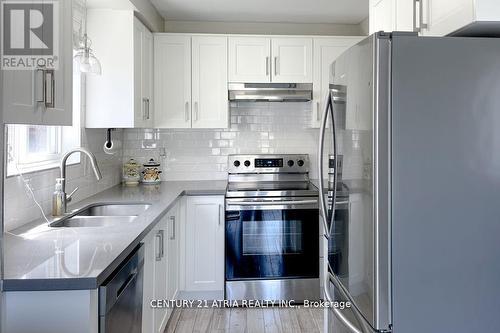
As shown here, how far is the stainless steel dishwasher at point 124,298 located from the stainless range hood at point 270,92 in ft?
6.19

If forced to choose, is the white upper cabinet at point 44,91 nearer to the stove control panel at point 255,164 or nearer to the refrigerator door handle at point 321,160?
the refrigerator door handle at point 321,160

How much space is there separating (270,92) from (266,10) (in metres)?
0.73

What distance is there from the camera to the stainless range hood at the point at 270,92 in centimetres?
340

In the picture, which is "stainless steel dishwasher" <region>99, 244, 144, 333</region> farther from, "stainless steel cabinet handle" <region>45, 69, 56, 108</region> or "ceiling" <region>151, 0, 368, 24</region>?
"ceiling" <region>151, 0, 368, 24</region>

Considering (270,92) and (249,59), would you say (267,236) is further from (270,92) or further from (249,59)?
(249,59)

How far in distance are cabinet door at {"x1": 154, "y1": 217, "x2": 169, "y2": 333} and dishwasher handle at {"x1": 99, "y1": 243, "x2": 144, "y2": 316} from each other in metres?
0.44

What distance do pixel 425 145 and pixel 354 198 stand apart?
0.34 meters

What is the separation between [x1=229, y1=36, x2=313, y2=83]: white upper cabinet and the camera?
3.45m

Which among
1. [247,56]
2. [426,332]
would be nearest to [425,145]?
[426,332]

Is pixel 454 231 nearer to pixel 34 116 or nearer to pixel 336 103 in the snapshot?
pixel 336 103

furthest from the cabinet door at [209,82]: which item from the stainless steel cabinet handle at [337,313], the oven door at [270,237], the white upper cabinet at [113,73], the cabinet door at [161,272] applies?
the stainless steel cabinet handle at [337,313]

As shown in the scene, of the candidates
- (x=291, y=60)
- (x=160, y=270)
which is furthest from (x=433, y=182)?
(x=291, y=60)

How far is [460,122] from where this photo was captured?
4.70 feet

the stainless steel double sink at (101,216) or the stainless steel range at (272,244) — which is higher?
the stainless steel double sink at (101,216)
